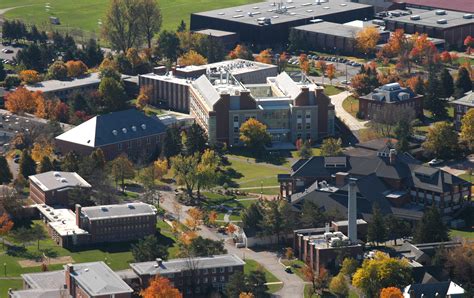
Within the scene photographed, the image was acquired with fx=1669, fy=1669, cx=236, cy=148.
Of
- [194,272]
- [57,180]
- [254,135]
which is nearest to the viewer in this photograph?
[194,272]

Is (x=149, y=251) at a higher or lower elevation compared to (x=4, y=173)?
higher

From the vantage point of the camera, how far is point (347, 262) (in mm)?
145000

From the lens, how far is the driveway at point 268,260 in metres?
143

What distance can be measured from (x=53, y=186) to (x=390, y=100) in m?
50.5

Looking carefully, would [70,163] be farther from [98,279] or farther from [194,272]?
[98,279]

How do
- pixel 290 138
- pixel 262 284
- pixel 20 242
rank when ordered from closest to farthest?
pixel 262 284 < pixel 20 242 < pixel 290 138

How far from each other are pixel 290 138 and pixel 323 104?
559cm

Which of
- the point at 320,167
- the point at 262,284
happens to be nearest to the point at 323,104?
the point at 320,167

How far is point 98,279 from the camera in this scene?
13700 cm

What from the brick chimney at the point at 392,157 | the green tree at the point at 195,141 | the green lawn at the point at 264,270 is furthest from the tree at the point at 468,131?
the green lawn at the point at 264,270

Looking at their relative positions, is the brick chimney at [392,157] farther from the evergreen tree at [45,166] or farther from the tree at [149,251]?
the evergreen tree at [45,166]

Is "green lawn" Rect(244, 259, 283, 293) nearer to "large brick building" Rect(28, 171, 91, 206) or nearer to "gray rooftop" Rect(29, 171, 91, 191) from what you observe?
"large brick building" Rect(28, 171, 91, 206)

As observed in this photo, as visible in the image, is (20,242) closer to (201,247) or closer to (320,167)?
(201,247)

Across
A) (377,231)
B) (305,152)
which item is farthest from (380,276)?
(305,152)
